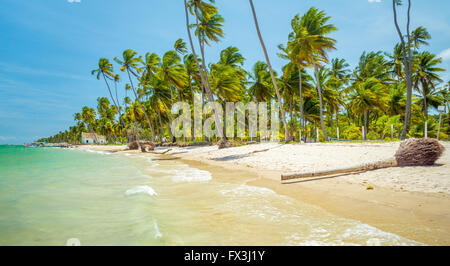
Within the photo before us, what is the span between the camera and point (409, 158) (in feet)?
19.4

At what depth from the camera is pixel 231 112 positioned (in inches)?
1438

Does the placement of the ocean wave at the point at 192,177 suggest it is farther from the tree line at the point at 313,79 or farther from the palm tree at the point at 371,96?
the palm tree at the point at 371,96

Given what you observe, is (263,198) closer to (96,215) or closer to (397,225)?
(397,225)

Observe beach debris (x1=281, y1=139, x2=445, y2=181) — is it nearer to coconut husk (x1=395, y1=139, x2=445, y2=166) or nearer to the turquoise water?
coconut husk (x1=395, y1=139, x2=445, y2=166)

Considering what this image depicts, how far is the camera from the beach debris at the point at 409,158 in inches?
224

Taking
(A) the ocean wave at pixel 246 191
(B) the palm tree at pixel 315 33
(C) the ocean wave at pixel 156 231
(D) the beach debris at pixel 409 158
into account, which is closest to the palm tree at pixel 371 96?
(B) the palm tree at pixel 315 33

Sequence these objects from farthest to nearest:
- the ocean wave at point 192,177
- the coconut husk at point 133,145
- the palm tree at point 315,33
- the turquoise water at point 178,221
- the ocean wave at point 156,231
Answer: the coconut husk at point 133,145 → the palm tree at point 315,33 → the ocean wave at point 192,177 → the ocean wave at point 156,231 → the turquoise water at point 178,221

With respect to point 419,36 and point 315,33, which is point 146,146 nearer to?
point 315,33

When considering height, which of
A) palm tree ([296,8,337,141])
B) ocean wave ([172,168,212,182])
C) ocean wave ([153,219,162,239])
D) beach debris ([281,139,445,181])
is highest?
palm tree ([296,8,337,141])

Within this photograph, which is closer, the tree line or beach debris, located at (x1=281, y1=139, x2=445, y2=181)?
beach debris, located at (x1=281, y1=139, x2=445, y2=181)

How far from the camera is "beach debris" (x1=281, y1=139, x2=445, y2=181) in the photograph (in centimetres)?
568

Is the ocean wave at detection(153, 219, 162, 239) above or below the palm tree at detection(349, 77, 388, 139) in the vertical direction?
below

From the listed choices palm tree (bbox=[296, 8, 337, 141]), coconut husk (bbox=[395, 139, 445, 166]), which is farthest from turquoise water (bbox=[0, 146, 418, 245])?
palm tree (bbox=[296, 8, 337, 141])
